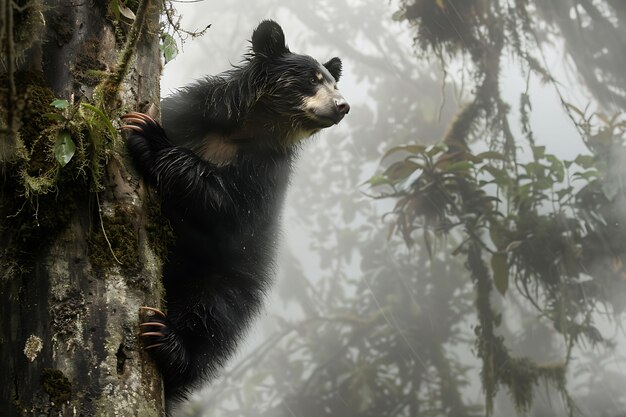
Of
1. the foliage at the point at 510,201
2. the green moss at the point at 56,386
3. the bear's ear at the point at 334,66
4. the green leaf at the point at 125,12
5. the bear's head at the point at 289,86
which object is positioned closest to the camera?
the green moss at the point at 56,386

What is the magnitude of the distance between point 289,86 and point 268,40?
0.95 ft

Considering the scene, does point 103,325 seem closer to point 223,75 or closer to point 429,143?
point 223,75

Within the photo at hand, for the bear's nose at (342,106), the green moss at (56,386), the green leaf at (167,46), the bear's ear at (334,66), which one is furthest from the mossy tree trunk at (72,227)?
the bear's ear at (334,66)

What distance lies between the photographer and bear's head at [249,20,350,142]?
3.56m

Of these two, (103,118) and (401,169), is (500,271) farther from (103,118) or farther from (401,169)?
(103,118)

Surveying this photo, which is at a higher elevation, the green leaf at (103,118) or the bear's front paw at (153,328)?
the green leaf at (103,118)

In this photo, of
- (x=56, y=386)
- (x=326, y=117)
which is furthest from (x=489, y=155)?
(x=56, y=386)

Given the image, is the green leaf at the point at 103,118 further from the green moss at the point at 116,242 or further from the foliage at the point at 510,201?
the foliage at the point at 510,201

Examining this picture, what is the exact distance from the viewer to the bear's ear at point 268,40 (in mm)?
3572

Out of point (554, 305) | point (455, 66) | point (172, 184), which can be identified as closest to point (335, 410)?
point (554, 305)

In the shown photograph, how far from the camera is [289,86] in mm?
3598

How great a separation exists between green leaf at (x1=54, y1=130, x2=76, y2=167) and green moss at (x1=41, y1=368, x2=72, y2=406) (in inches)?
21.1

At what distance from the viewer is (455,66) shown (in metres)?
6.10

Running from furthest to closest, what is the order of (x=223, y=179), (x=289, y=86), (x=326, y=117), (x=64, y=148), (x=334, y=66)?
(x=334, y=66)
(x=289, y=86)
(x=326, y=117)
(x=223, y=179)
(x=64, y=148)
